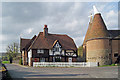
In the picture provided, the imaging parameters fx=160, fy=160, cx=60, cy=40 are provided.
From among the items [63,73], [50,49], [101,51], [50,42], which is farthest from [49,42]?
[63,73]

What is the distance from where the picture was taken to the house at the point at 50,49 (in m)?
36.8

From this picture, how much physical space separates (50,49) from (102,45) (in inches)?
477

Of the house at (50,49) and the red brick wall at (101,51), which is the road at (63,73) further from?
the red brick wall at (101,51)

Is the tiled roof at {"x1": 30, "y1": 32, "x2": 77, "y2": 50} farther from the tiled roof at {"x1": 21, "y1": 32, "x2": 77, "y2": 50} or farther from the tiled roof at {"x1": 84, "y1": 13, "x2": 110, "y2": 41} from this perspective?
the tiled roof at {"x1": 84, "y1": 13, "x2": 110, "y2": 41}

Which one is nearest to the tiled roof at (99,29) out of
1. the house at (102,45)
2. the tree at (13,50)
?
the house at (102,45)

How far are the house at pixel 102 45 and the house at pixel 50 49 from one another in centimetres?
516

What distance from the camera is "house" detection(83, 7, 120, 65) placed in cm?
3653

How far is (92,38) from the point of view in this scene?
37562mm

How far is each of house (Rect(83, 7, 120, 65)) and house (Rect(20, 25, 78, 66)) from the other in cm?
516

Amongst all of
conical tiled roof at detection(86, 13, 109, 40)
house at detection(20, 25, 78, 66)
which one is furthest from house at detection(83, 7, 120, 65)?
house at detection(20, 25, 78, 66)

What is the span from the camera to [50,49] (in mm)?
38031

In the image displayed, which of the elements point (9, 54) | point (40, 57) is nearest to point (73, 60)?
point (40, 57)

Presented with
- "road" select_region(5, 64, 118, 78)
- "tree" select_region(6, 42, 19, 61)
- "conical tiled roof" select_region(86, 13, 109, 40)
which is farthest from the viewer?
"tree" select_region(6, 42, 19, 61)

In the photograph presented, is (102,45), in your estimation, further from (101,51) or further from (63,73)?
(63,73)
